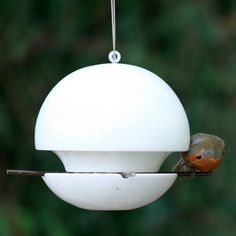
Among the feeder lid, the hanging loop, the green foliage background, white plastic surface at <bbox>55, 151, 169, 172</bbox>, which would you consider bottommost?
the green foliage background

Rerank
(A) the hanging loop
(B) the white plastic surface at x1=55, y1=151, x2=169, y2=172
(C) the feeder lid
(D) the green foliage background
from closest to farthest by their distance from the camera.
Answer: (C) the feeder lid
(B) the white plastic surface at x1=55, y1=151, x2=169, y2=172
(A) the hanging loop
(D) the green foliage background

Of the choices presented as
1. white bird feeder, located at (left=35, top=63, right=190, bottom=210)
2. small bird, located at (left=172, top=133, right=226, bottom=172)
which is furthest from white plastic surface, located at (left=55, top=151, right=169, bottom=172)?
small bird, located at (left=172, top=133, right=226, bottom=172)

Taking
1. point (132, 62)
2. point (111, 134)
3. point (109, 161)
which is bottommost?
point (132, 62)

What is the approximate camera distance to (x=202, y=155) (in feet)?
9.55

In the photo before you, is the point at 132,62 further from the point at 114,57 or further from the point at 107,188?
the point at 107,188

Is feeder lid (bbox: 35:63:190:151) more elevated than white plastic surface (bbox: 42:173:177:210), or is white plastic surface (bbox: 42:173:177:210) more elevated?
feeder lid (bbox: 35:63:190:151)

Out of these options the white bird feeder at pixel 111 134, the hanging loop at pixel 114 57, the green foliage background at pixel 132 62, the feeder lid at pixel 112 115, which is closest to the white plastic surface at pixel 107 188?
the white bird feeder at pixel 111 134

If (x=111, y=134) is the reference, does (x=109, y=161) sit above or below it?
below

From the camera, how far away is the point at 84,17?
4.91m

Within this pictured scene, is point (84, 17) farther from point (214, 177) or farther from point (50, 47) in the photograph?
point (214, 177)

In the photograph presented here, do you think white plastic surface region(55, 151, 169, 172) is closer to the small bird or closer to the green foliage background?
the small bird

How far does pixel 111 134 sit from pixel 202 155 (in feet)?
1.55

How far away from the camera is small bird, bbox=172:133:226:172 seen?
114 inches

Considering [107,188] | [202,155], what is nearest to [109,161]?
[107,188]
